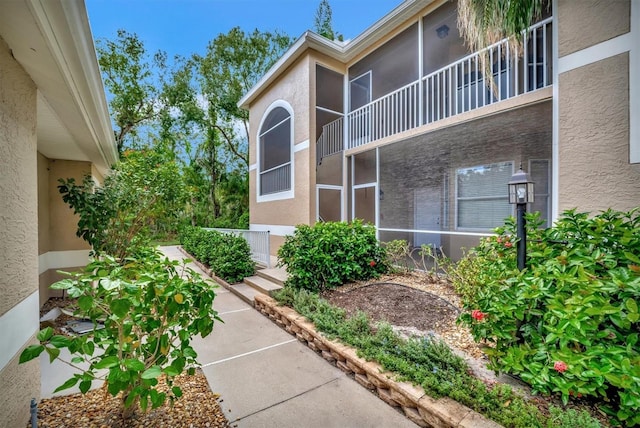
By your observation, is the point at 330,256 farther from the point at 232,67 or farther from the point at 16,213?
the point at 232,67

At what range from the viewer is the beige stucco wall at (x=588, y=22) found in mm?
3729

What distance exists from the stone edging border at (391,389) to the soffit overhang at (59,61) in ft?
13.4

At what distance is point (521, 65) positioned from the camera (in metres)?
5.54

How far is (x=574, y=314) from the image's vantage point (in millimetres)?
2242

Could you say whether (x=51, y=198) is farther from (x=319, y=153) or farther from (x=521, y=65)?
(x=521, y=65)

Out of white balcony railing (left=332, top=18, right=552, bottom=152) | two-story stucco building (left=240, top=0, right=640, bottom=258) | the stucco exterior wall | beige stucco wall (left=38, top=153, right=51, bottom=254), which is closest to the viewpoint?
the stucco exterior wall

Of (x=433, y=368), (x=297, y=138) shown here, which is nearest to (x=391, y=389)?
(x=433, y=368)

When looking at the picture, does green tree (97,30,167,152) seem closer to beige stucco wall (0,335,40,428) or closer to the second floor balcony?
the second floor balcony

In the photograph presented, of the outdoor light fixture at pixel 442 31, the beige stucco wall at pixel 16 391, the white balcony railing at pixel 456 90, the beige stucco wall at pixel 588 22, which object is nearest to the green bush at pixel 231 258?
the white balcony railing at pixel 456 90

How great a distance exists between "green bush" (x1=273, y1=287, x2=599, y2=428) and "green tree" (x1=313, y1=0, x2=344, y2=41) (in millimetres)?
16355

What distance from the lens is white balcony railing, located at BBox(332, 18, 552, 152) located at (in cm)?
507

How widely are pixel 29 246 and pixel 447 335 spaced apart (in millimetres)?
4775

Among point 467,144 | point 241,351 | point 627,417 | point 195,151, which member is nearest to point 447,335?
point 627,417

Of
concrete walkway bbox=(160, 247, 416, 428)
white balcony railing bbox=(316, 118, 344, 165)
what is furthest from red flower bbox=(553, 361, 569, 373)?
white balcony railing bbox=(316, 118, 344, 165)
